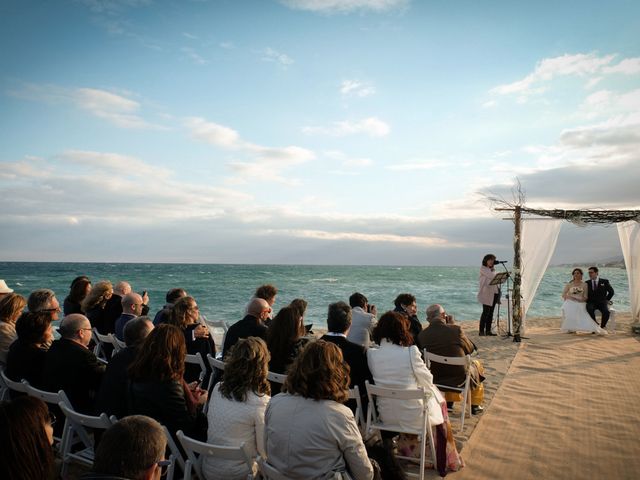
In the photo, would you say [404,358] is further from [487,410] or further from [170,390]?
[487,410]

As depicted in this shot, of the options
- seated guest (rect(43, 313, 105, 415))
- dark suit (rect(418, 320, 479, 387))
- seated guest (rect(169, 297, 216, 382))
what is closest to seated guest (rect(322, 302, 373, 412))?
dark suit (rect(418, 320, 479, 387))

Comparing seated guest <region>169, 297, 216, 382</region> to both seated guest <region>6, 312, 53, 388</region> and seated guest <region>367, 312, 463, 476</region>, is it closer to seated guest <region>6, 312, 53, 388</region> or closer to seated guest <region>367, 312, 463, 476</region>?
seated guest <region>6, 312, 53, 388</region>

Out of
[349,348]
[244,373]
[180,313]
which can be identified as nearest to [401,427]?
[349,348]

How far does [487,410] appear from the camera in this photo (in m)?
5.06

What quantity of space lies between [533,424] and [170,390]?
12.7 ft

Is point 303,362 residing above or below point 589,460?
above

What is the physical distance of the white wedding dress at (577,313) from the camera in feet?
32.3

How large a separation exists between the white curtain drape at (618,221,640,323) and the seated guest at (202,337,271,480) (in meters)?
10.3

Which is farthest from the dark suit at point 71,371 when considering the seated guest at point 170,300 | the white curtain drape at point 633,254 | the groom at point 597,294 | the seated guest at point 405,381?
the white curtain drape at point 633,254

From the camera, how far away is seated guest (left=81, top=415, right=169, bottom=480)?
1.42 metres

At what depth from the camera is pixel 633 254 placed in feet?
32.3

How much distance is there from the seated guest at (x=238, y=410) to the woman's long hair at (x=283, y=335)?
1.03 m

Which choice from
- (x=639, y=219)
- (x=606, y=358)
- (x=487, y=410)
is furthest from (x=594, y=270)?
(x=487, y=410)

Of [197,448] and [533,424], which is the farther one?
[533,424]
